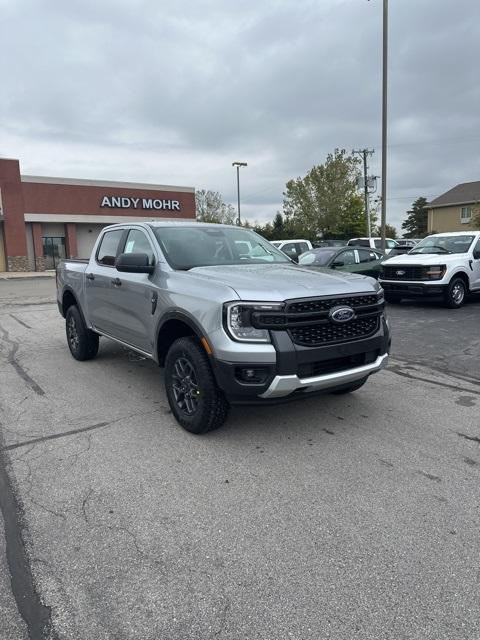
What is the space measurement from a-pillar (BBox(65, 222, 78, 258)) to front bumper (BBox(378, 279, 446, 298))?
28963 mm

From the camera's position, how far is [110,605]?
2.27 metres

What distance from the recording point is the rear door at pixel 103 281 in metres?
5.75

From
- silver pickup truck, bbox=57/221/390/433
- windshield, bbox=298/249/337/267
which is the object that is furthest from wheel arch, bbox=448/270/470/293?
silver pickup truck, bbox=57/221/390/433

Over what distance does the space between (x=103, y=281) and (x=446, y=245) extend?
376 inches

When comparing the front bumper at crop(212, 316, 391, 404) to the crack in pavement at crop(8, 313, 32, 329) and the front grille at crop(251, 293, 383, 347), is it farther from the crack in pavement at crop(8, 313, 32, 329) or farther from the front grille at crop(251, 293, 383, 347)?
the crack in pavement at crop(8, 313, 32, 329)

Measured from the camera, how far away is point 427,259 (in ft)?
37.4

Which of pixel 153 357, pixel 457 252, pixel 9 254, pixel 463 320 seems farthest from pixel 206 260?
pixel 9 254

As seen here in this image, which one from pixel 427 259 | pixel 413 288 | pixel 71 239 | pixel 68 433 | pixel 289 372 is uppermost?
pixel 71 239

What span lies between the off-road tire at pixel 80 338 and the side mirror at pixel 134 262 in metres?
2.40

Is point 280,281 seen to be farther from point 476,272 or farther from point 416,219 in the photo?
point 416,219

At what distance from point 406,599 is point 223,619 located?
86cm

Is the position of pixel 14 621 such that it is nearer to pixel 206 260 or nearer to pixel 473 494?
pixel 473 494

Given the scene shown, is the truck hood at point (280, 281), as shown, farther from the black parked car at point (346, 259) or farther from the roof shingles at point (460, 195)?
the roof shingles at point (460, 195)

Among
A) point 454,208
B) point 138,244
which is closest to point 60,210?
point 138,244
